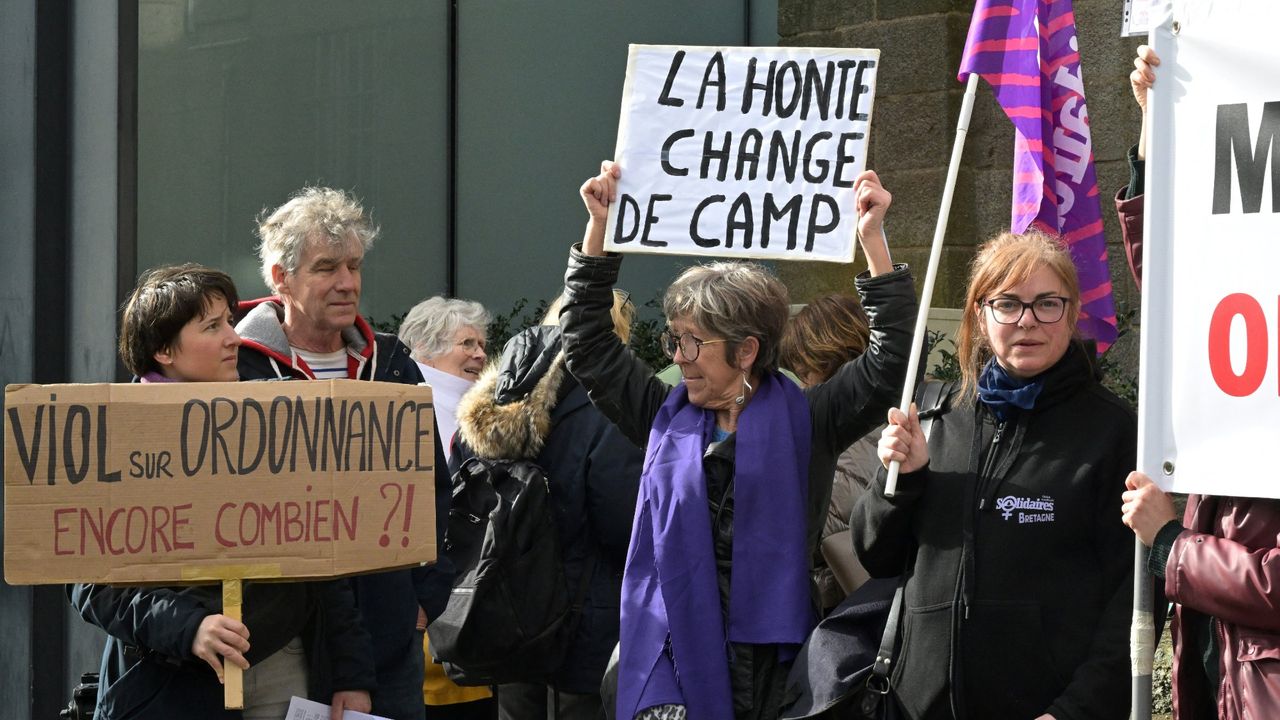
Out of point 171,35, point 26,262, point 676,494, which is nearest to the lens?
point 676,494

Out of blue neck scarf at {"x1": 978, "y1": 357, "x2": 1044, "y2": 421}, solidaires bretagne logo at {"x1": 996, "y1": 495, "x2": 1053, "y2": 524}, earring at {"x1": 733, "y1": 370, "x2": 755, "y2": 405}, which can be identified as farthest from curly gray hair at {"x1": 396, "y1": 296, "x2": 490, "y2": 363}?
solidaires bretagne logo at {"x1": 996, "y1": 495, "x2": 1053, "y2": 524}

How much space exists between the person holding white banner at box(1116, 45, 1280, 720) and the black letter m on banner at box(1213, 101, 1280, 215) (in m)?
0.21

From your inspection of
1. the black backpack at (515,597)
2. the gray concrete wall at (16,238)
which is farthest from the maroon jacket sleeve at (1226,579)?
the gray concrete wall at (16,238)

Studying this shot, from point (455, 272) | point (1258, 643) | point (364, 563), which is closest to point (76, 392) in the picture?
point (364, 563)

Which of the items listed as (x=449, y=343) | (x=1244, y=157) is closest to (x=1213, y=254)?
(x=1244, y=157)

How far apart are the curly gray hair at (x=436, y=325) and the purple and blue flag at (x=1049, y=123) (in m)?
2.61

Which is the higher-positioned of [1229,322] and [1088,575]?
[1229,322]

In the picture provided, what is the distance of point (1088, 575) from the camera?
11.8ft

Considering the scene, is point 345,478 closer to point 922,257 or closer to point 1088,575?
point 1088,575

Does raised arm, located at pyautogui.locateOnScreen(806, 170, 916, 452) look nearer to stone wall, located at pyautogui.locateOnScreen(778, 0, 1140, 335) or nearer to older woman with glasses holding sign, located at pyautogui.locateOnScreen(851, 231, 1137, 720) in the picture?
older woman with glasses holding sign, located at pyautogui.locateOnScreen(851, 231, 1137, 720)

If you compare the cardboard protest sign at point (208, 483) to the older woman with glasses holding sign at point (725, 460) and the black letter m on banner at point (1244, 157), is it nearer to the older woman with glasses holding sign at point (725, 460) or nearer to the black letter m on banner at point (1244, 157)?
the older woman with glasses holding sign at point (725, 460)

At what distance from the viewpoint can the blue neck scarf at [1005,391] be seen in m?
3.67

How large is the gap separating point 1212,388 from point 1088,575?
2.22ft

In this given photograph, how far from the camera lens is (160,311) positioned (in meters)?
3.86
